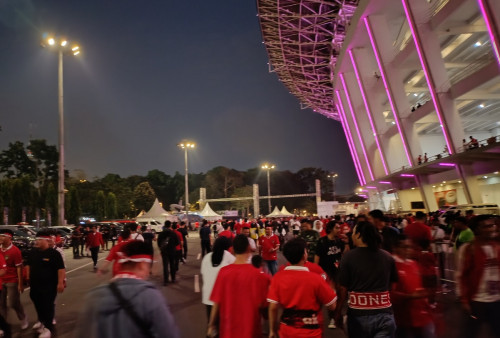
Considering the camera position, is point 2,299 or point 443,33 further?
point 443,33

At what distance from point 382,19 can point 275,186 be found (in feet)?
271

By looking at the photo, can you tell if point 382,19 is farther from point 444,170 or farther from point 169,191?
point 169,191

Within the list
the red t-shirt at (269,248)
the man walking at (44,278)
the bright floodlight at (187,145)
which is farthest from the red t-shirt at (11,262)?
the bright floodlight at (187,145)

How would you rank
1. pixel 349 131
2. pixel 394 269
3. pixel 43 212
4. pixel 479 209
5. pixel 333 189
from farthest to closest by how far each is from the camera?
pixel 333 189, pixel 349 131, pixel 43 212, pixel 479 209, pixel 394 269

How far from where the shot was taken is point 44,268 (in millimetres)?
6504

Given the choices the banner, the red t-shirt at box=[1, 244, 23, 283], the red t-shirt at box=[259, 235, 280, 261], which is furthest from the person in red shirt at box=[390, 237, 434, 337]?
the banner

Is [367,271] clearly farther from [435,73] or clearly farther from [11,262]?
[435,73]

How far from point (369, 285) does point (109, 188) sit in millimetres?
83081

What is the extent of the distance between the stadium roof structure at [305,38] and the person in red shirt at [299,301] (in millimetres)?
41354

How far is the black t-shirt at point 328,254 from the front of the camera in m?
7.11

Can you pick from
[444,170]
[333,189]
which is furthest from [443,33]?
[333,189]

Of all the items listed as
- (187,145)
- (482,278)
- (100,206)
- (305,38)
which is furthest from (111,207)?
(482,278)

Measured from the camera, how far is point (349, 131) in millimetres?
54656

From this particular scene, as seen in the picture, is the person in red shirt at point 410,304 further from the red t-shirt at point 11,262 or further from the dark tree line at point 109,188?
the dark tree line at point 109,188
